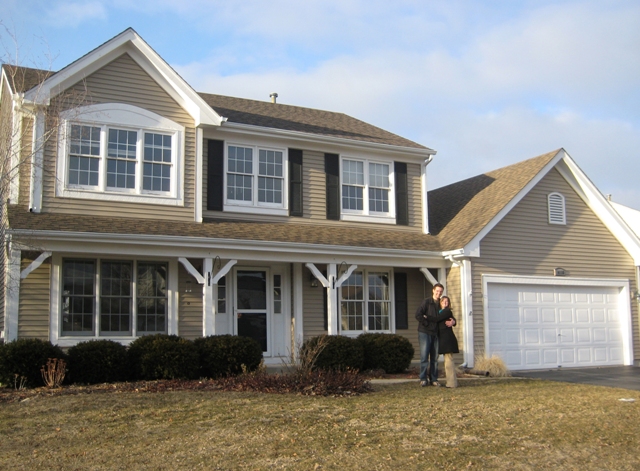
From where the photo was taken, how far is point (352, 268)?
15.8m

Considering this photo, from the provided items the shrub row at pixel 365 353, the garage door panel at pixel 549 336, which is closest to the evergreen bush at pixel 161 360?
the shrub row at pixel 365 353

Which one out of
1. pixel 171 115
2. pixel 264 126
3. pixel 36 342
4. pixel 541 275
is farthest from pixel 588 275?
pixel 36 342

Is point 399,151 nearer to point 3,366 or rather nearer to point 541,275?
point 541,275

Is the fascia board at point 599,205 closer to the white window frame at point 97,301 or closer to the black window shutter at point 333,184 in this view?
the black window shutter at point 333,184

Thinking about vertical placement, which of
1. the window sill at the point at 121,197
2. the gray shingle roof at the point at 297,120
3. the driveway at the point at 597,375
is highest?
the gray shingle roof at the point at 297,120

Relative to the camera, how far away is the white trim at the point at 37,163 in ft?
45.3

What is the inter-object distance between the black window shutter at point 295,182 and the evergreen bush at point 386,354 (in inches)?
144

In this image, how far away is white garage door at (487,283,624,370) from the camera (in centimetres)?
1695

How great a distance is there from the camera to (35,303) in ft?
45.0

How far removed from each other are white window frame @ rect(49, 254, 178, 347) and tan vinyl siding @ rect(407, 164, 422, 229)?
6.54 m

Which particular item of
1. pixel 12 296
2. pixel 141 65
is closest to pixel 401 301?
pixel 141 65

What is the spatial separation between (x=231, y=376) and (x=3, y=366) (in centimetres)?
398

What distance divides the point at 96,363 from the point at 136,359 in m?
0.77

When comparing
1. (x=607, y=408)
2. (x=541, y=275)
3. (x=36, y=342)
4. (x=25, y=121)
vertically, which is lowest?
(x=607, y=408)
